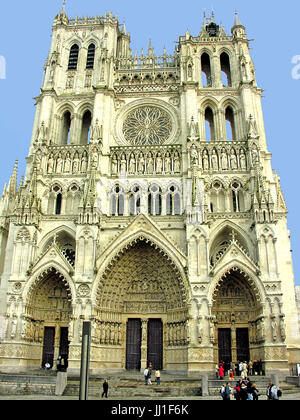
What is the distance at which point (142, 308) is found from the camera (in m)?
25.1

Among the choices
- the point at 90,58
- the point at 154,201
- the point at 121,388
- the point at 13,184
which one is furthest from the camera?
the point at 90,58

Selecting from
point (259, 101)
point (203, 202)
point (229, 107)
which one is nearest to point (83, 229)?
point (203, 202)

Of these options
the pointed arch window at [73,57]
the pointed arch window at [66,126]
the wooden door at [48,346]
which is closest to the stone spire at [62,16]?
the pointed arch window at [73,57]

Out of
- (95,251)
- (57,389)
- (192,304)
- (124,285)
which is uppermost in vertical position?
(95,251)

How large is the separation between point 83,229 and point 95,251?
168cm

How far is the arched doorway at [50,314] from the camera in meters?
24.0

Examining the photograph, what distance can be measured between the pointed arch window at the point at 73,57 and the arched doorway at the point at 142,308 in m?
18.9

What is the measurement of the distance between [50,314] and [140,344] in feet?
21.0

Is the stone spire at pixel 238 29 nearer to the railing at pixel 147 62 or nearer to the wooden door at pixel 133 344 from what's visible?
the railing at pixel 147 62

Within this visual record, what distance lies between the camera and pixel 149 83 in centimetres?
3189

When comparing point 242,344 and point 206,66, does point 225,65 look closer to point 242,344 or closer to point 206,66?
point 206,66

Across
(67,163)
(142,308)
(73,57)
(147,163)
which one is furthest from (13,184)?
(142,308)

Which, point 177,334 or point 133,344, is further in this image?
point 133,344

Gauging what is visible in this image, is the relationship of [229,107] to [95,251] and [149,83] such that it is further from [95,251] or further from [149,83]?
[95,251]
